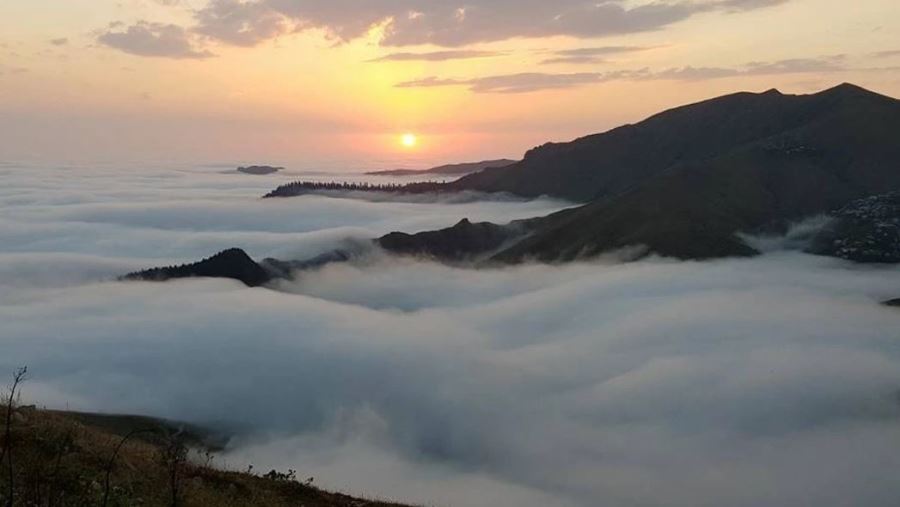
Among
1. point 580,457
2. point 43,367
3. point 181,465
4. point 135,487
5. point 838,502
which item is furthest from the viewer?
point 43,367

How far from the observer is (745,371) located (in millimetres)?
186125

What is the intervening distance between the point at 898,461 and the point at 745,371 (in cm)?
5143

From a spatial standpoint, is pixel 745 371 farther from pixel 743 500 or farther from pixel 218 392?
pixel 218 392

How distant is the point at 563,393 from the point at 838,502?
69.9 meters

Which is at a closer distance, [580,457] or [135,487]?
[135,487]

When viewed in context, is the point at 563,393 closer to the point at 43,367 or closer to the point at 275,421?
the point at 275,421

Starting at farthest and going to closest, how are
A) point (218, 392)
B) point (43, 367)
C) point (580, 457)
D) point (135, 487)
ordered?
1. point (43, 367)
2. point (218, 392)
3. point (580, 457)
4. point (135, 487)

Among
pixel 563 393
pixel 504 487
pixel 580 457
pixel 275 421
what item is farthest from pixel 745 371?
pixel 275 421

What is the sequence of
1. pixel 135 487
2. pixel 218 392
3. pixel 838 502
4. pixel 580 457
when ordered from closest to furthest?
1. pixel 135 487
2. pixel 838 502
3. pixel 580 457
4. pixel 218 392

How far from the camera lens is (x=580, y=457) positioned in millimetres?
145875

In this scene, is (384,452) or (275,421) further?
(275,421)

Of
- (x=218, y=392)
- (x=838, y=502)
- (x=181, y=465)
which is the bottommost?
(x=838, y=502)

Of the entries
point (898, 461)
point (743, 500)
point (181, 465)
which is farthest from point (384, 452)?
point (181, 465)

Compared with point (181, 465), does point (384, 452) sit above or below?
below
